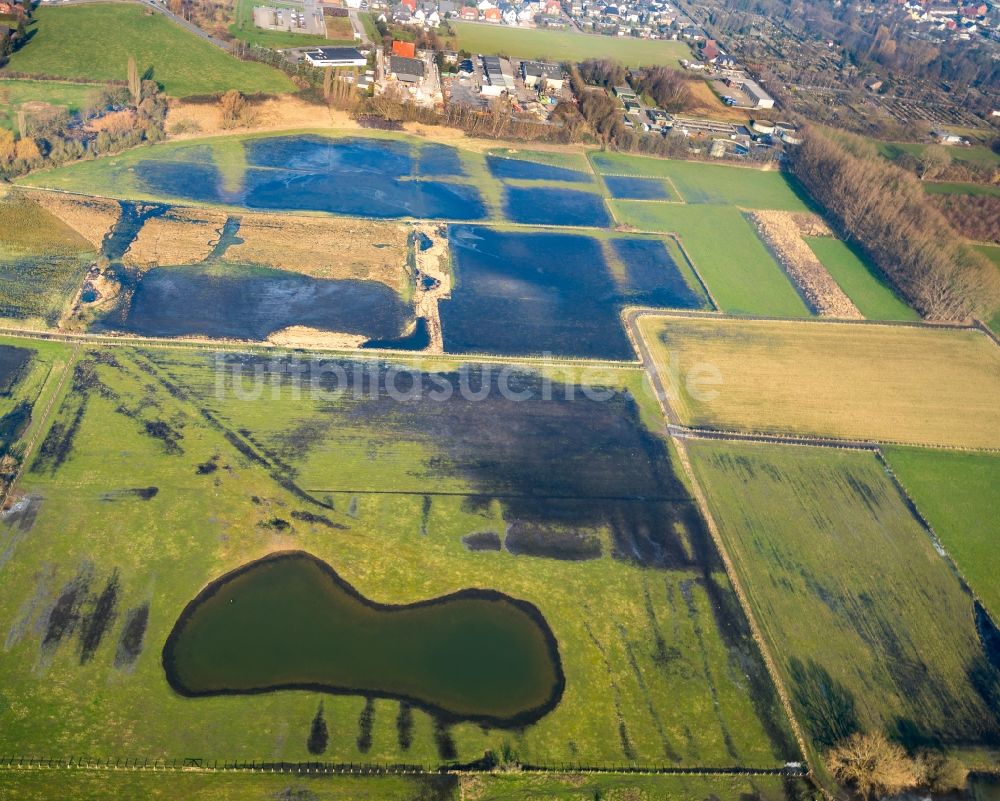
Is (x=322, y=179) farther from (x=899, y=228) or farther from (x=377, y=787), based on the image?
(x=377, y=787)

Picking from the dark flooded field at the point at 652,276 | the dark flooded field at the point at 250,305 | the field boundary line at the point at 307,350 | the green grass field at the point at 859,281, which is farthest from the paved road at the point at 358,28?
the field boundary line at the point at 307,350

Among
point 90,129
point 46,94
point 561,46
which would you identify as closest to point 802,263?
point 561,46

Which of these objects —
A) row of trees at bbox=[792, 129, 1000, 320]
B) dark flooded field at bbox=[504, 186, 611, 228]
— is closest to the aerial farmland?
row of trees at bbox=[792, 129, 1000, 320]

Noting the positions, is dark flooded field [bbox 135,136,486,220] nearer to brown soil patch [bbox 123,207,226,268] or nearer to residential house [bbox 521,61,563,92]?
brown soil patch [bbox 123,207,226,268]

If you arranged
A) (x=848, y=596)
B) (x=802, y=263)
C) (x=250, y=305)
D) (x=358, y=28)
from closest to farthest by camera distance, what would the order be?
(x=848, y=596)
(x=250, y=305)
(x=802, y=263)
(x=358, y=28)

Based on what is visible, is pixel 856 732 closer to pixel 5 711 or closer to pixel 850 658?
pixel 850 658

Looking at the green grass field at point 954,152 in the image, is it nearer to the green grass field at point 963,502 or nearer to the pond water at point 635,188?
the pond water at point 635,188
